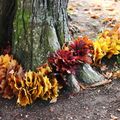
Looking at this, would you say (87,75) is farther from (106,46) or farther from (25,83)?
(25,83)

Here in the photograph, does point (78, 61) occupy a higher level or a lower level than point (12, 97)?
higher

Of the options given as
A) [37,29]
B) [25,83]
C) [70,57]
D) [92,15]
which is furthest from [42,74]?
[92,15]

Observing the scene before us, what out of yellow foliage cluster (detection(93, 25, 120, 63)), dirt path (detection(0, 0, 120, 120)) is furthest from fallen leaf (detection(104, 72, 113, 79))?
yellow foliage cluster (detection(93, 25, 120, 63))

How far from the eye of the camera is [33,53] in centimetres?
466

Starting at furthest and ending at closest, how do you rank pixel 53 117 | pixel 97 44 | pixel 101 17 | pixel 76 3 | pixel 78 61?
pixel 76 3 → pixel 101 17 → pixel 97 44 → pixel 78 61 → pixel 53 117

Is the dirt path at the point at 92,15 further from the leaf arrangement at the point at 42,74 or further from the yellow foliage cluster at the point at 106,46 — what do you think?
the leaf arrangement at the point at 42,74

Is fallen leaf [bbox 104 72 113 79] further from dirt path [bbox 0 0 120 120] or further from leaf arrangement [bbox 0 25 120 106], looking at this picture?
leaf arrangement [bbox 0 25 120 106]

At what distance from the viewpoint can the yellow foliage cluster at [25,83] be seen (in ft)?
14.5

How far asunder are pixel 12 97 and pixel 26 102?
0.82ft

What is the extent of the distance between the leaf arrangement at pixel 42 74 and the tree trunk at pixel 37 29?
0.12 m

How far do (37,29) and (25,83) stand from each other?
2.23 feet

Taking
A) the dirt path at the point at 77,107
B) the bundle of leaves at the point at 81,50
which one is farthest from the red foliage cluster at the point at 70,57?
the dirt path at the point at 77,107

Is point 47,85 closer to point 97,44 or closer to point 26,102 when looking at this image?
point 26,102

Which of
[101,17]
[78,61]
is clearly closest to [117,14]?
[101,17]
